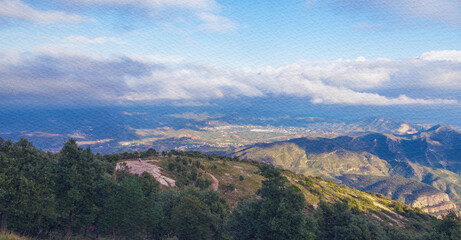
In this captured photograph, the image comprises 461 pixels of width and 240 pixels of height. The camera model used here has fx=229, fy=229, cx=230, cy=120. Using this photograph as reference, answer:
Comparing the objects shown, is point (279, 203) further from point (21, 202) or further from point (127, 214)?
point (21, 202)

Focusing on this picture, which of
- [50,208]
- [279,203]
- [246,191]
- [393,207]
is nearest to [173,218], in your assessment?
[50,208]

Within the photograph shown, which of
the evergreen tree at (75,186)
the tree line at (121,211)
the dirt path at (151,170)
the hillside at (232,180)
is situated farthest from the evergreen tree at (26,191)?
the hillside at (232,180)

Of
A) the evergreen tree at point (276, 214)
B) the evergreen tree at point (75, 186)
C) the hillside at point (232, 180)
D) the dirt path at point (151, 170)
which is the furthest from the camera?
the hillside at point (232, 180)

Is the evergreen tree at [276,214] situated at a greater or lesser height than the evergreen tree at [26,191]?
lesser

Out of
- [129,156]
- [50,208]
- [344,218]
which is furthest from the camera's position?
[129,156]

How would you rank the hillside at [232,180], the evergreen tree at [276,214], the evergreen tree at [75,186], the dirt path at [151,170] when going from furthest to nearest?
the hillside at [232,180] → the dirt path at [151,170] → the evergreen tree at [75,186] → the evergreen tree at [276,214]

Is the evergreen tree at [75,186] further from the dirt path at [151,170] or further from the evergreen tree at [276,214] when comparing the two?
the dirt path at [151,170]
